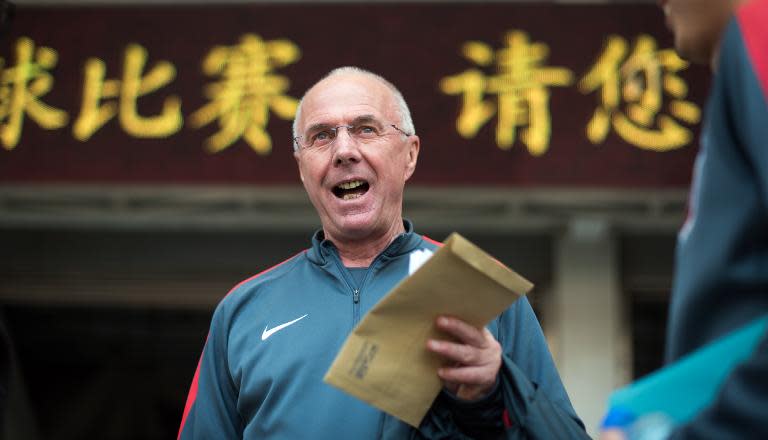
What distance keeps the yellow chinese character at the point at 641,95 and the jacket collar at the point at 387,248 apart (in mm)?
3716

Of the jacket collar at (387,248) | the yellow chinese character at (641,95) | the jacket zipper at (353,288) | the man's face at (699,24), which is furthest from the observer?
the yellow chinese character at (641,95)

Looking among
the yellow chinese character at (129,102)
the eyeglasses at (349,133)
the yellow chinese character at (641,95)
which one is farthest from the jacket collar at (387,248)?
the yellow chinese character at (129,102)

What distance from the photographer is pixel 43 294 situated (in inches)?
281

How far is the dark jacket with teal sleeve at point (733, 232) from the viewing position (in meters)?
1.08

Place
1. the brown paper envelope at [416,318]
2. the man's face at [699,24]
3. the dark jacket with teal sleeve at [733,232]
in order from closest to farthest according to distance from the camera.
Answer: the dark jacket with teal sleeve at [733,232] → the man's face at [699,24] → the brown paper envelope at [416,318]

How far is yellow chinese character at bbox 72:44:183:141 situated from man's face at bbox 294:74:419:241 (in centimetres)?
372

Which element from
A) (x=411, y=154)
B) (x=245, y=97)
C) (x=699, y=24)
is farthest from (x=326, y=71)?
(x=699, y=24)

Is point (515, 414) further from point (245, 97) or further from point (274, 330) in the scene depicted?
point (245, 97)

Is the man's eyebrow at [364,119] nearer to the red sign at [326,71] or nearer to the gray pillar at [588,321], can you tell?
the red sign at [326,71]

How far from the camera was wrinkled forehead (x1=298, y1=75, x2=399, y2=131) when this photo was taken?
228cm

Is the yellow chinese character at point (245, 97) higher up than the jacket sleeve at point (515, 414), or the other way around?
the yellow chinese character at point (245, 97)

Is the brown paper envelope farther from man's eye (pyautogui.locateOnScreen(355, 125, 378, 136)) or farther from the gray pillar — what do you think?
the gray pillar

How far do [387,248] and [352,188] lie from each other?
18cm

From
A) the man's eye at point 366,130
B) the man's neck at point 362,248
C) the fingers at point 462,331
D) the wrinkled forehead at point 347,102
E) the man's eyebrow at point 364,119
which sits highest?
the wrinkled forehead at point 347,102
